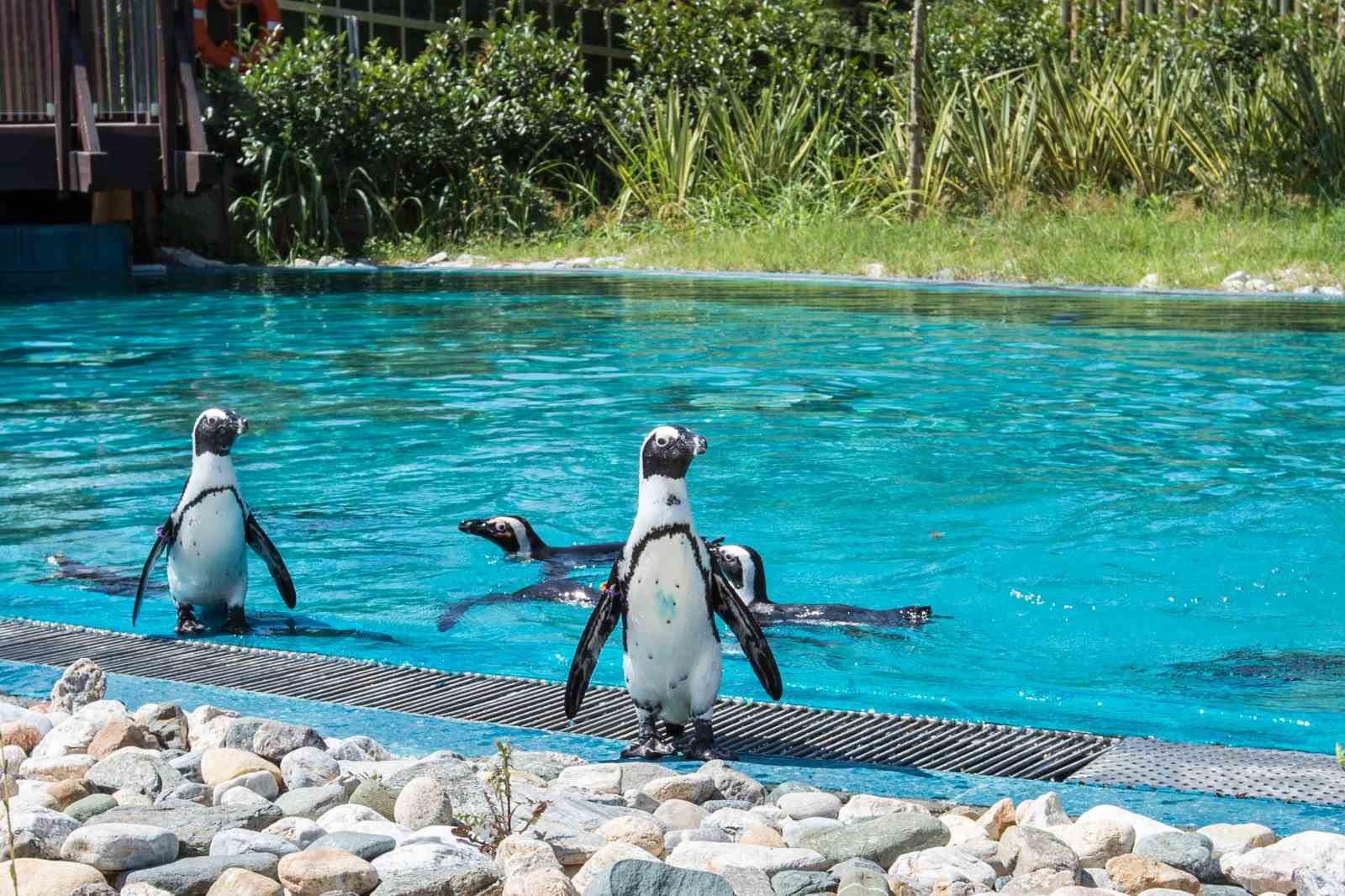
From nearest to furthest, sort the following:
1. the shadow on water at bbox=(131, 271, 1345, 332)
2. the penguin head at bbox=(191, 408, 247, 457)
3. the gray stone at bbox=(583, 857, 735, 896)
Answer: the gray stone at bbox=(583, 857, 735, 896), the penguin head at bbox=(191, 408, 247, 457), the shadow on water at bbox=(131, 271, 1345, 332)

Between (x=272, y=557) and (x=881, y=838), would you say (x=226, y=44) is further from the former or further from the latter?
(x=881, y=838)

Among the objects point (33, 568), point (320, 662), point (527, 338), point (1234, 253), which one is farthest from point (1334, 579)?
point (1234, 253)

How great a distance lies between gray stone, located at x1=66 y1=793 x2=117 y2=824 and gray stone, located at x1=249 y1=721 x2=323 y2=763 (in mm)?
346

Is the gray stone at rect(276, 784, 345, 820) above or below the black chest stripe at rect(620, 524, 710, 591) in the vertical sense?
below

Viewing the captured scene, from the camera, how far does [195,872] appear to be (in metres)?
2.60

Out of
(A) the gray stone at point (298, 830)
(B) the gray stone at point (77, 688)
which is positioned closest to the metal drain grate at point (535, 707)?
(B) the gray stone at point (77, 688)

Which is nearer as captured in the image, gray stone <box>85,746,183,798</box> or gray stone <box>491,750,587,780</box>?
gray stone <box>85,746,183,798</box>

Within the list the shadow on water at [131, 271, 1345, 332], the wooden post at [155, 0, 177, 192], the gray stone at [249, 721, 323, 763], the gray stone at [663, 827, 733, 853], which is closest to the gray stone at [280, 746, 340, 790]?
the gray stone at [249, 721, 323, 763]

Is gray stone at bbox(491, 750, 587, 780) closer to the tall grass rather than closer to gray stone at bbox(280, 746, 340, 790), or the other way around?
gray stone at bbox(280, 746, 340, 790)

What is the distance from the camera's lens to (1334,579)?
19.7 feet

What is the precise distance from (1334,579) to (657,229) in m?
13.5

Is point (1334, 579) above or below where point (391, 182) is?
below

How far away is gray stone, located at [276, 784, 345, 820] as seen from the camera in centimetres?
298

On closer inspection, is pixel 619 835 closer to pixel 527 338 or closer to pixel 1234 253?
pixel 527 338
